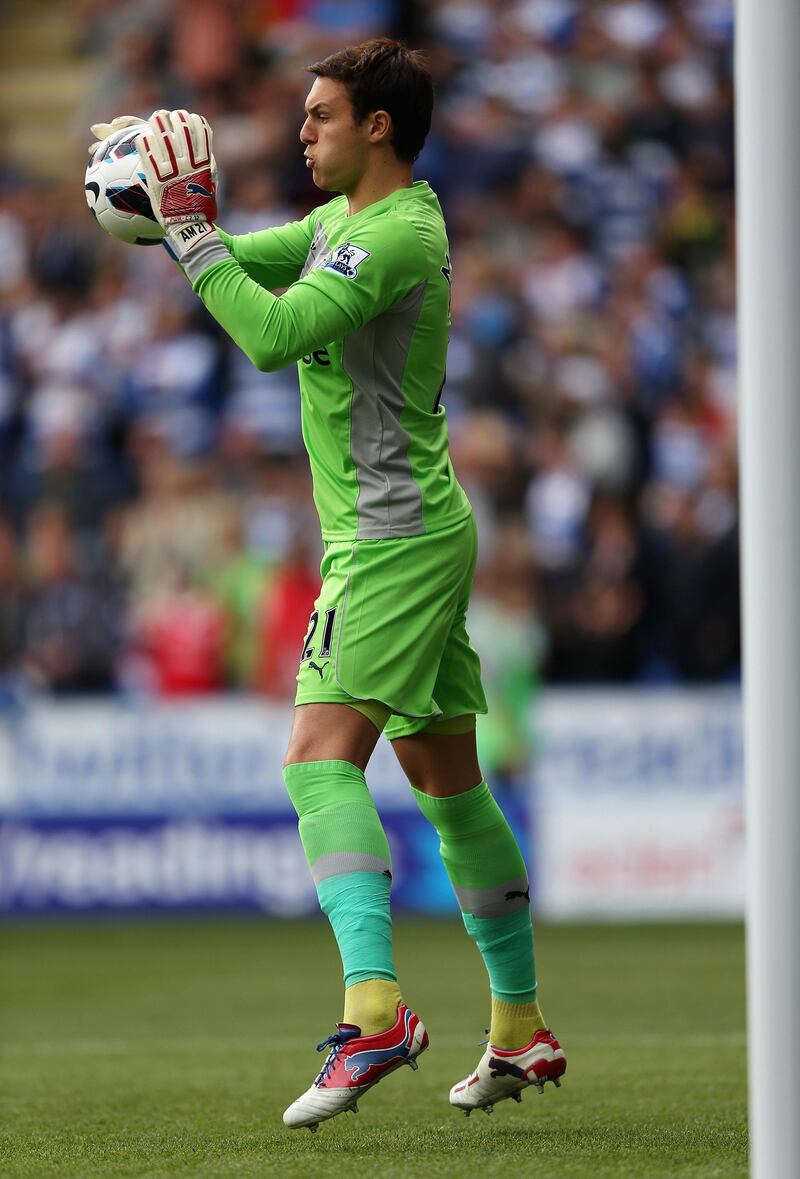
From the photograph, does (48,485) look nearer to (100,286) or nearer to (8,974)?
(100,286)

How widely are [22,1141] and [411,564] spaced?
1518 millimetres

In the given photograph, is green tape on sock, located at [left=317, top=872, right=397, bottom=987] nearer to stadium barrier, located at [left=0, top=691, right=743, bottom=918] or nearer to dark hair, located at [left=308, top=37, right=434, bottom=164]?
dark hair, located at [left=308, top=37, right=434, bottom=164]

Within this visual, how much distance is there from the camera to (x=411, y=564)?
4.22 metres

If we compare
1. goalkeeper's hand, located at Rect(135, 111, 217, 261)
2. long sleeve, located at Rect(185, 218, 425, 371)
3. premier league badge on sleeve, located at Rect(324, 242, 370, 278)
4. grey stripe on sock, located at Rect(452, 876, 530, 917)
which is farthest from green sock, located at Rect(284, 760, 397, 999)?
goalkeeper's hand, located at Rect(135, 111, 217, 261)

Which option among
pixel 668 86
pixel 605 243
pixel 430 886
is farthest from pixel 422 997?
pixel 668 86

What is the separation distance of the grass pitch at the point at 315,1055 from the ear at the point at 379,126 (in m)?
2.20

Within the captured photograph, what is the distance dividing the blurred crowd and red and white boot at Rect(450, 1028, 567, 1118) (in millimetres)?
6963

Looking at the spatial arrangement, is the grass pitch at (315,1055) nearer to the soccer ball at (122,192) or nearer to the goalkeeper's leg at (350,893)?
the goalkeeper's leg at (350,893)

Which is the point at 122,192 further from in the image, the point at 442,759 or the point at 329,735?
the point at 442,759

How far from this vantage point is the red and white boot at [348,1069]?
12.6ft

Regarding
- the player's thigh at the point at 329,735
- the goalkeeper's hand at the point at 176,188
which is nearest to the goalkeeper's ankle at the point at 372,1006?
the player's thigh at the point at 329,735

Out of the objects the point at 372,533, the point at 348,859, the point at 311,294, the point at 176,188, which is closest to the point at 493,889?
the point at 348,859

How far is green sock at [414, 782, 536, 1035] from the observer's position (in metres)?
4.56

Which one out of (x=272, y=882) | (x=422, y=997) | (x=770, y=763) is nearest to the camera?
(x=770, y=763)
